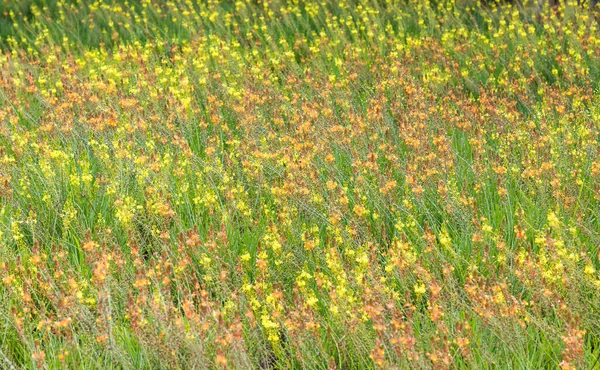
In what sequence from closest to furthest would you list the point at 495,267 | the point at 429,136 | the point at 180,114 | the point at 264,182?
1. the point at 495,267
2. the point at 264,182
3. the point at 429,136
4. the point at 180,114

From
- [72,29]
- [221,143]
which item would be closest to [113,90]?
[221,143]

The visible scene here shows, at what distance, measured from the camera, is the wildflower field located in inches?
118

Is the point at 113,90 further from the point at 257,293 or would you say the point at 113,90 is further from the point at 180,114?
the point at 257,293

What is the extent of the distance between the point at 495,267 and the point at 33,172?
255cm

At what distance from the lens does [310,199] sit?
13.4 ft

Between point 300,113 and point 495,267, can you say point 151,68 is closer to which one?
point 300,113

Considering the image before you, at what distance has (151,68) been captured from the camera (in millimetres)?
6449

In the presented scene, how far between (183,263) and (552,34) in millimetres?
4720

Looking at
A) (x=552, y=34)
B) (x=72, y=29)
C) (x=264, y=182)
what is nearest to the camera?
(x=264, y=182)

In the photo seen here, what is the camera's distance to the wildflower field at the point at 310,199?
3002mm

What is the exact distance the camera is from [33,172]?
4.72 meters

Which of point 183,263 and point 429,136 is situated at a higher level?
point 183,263

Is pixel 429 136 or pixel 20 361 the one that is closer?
pixel 20 361

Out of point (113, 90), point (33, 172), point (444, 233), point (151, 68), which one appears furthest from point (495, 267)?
point (151, 68)
